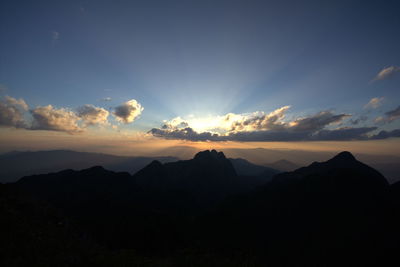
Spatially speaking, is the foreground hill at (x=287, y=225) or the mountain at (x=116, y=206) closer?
the foreground hill at (x=287, y=225)

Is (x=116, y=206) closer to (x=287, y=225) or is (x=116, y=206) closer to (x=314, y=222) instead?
(x=287, y=225)

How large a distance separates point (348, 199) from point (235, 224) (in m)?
62.2

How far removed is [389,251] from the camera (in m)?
65.1

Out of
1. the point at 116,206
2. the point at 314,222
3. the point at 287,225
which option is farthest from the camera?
the point at 116,206

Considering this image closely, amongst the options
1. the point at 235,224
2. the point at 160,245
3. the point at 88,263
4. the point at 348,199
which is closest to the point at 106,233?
the point at 160,245

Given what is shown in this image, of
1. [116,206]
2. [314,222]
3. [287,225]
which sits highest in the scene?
[314,222]

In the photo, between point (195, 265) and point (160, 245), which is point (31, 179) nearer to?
point (160, 245)

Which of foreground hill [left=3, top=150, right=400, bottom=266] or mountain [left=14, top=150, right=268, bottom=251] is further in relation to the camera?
mountain [left=14, top=150, right=268, bottom=251]

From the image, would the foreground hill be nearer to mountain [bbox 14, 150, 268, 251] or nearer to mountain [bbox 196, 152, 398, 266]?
mountain [bbox 196, 152, 398, 266]

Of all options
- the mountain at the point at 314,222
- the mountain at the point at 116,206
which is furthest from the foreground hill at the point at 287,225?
the mountain at the point at 116,206

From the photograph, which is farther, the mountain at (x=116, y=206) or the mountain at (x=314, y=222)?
the mountain at (x=116, y=206)

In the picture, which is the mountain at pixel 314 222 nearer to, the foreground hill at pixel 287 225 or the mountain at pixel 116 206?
the foreground hill at pixel 287 225

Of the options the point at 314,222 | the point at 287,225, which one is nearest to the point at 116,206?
the point at 287,225

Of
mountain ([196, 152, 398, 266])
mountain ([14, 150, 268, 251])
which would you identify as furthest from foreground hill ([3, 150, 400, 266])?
mountain ([14, 150, 268, 251])
